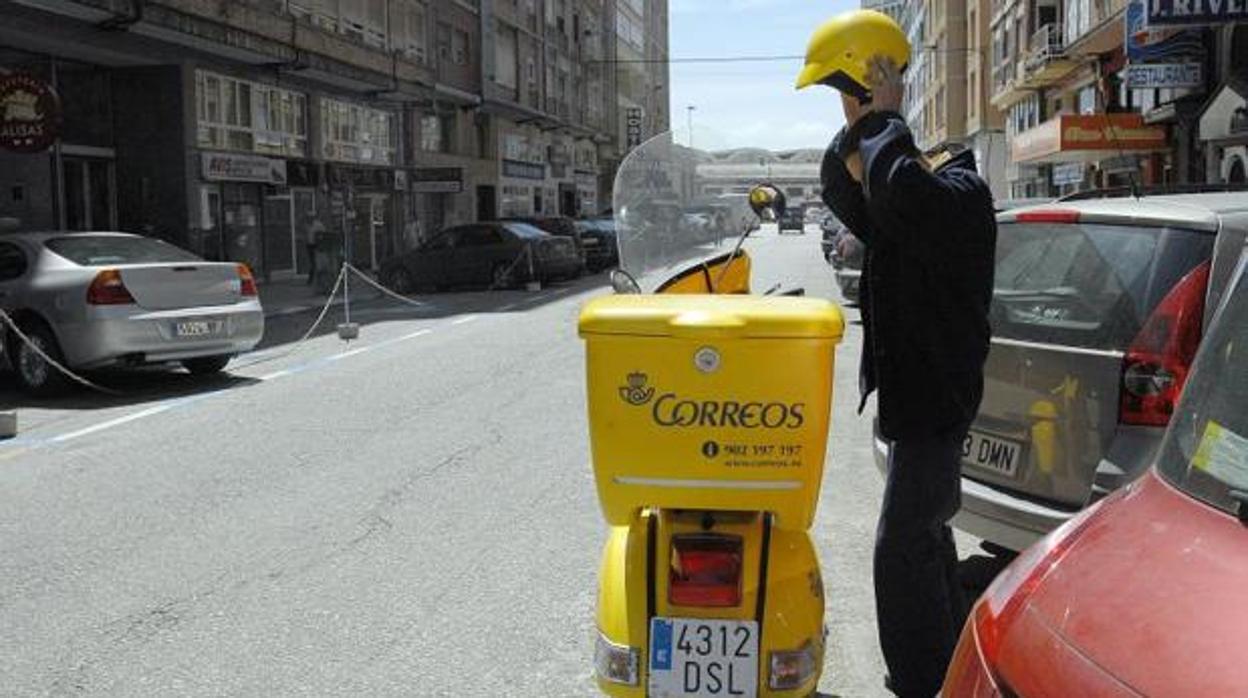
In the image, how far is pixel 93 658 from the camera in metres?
4.37

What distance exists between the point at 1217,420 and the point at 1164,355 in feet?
6.55

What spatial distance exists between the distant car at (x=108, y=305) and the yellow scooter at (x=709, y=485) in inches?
338

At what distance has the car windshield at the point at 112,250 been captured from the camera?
36.6 ft

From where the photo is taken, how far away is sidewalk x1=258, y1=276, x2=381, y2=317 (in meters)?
22.2

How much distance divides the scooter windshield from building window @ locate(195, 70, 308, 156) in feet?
78.4

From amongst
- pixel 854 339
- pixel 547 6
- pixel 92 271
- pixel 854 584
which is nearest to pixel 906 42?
pixel 854 584

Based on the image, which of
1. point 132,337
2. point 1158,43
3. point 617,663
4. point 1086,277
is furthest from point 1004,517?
point 1158,43

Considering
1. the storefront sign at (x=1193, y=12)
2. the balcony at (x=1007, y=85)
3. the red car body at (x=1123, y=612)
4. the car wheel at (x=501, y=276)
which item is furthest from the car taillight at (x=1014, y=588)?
the balcony at (x=1007, y=85)

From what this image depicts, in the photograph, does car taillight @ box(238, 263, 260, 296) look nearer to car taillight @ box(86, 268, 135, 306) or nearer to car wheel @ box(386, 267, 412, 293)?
car taillight @ box(86, 268, 135, 306)

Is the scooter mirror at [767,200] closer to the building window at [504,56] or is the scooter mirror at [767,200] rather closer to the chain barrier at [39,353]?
the chain barrier at [39,353]

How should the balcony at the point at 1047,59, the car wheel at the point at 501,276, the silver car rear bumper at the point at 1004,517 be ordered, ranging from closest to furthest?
the silver car rear bumper at the point at 1004,517 < the car wheel at the point at 501,276 < the balcony at the point at 1047,59

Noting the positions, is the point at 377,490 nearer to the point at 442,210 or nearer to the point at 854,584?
the point at 854,584

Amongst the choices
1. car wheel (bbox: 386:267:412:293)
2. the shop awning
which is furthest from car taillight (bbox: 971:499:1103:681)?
the shop awning

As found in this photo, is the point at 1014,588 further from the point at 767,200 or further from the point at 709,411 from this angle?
the point at 767,200
